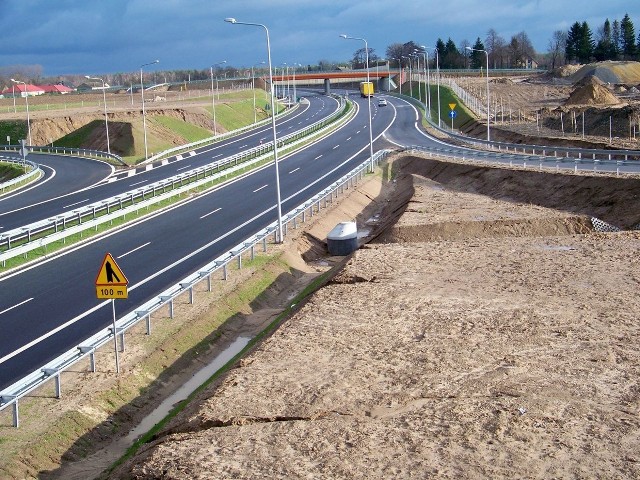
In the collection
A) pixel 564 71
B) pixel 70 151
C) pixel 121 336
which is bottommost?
pixel 121 336

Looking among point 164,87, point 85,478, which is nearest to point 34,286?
point 85,478

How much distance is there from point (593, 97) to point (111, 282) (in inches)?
2964

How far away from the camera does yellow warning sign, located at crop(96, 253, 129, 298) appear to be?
61.5ft

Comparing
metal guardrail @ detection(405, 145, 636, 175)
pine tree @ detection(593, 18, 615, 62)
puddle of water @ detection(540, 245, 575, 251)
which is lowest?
puddle of water @ detection(540, 245, 575, 251)

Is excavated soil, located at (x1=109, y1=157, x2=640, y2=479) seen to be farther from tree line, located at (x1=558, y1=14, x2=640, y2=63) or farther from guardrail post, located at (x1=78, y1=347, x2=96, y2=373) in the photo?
tree line, located at (x1=558, y1=14, x2=640, y2=63)

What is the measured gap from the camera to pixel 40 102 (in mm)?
128750

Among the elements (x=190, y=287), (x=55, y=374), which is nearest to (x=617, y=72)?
(x=190, y=287)

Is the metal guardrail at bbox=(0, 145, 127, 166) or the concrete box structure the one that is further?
the metal guardrail at bbox=(0, 145, 127, 166)

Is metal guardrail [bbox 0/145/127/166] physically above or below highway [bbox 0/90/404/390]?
above

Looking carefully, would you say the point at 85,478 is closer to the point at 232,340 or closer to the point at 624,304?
the point at 232,340

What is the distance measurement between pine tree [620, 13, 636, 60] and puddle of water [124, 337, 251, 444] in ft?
464

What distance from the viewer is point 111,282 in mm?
18812

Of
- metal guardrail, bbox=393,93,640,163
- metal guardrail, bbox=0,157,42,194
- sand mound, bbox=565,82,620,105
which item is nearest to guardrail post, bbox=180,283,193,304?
metal guardrail, bbox=393,93,640,163

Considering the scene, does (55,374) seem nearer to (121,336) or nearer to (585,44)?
(121,336)
